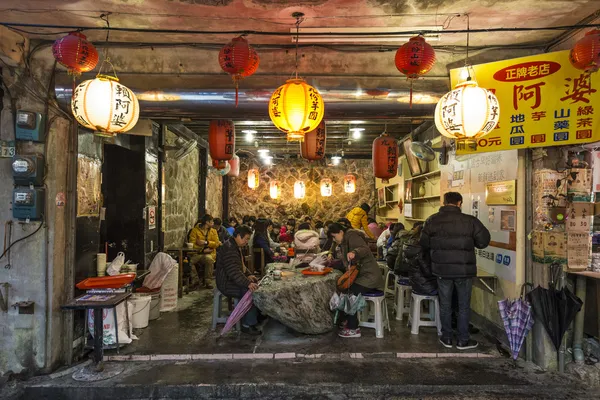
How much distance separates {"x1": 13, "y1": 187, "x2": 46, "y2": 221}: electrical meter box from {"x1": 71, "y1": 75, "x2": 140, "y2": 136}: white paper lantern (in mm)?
1474

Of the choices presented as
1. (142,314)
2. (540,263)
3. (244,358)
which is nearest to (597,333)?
(540,263)

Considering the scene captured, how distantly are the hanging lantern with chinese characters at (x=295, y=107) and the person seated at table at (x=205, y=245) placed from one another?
6.21 m

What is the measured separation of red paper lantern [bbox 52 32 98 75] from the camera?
432 centimetres

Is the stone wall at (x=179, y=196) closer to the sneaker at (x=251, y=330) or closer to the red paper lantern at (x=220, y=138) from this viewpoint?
the red paper lantern at (x=220, y=138)

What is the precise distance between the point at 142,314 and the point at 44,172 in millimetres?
2921

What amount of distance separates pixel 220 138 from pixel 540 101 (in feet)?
16.0

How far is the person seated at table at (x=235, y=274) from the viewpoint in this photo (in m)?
6.29

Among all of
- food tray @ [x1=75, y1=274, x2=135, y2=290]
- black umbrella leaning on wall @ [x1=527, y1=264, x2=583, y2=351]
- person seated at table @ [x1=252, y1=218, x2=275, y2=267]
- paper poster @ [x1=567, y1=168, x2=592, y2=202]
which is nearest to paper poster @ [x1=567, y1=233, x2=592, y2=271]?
black umbrella leaning on wall @ [x1=527, y1=264, x2=583, y2=351]

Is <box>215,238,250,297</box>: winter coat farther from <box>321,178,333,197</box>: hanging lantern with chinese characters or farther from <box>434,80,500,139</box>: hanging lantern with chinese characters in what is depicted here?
<box>321,178,333,197</box>: hanging lantern with chinese characters

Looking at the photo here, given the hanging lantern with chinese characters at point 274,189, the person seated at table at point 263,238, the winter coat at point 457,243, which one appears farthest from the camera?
the hanging lantern with chinese characters at point 274,189

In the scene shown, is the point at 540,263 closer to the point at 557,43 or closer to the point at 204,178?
the point at 557,43

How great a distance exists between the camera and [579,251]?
495cm

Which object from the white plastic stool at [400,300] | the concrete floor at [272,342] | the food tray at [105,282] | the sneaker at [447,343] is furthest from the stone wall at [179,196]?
the sneaker at [447,343]

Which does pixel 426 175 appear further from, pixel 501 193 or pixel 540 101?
pixel 540 101
